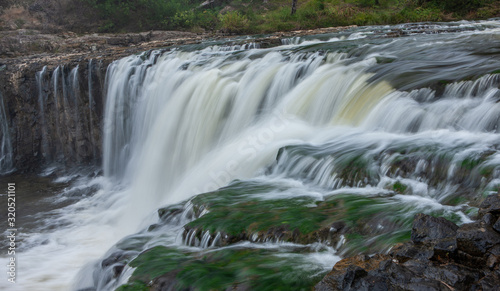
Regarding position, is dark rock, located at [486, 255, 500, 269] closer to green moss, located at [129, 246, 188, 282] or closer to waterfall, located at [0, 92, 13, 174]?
green moss, located at [129, 246, 188, 282]

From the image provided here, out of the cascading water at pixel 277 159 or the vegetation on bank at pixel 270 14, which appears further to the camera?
the vegetation on bank at pixel 270 14

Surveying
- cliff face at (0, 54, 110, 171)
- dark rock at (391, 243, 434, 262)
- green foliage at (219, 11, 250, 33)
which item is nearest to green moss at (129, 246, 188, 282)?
dark rock at (391, 243, 434, 262)

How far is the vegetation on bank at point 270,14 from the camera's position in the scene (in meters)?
21.1

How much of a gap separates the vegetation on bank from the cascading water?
26.3ft

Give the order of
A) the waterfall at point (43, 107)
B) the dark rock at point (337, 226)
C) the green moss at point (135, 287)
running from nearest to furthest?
the green moss at point (135, 287)
the dark rock at point (337, 226)
the waterfall at point (43, 107)

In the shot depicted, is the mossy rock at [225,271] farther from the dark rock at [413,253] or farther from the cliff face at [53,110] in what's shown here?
the cliff face at [53,110]

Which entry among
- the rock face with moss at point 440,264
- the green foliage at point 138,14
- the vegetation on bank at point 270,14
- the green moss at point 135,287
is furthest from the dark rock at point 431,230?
the green foliage at point 138,14

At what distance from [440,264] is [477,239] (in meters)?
0.30

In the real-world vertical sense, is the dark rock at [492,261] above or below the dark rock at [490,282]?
above

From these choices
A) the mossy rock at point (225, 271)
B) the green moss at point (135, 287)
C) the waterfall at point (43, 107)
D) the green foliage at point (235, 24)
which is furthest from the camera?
the green foliage at point (235, 24)

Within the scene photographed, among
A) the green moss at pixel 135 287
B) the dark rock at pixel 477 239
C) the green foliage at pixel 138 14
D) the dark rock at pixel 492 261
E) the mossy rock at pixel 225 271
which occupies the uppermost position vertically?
the green foliage at pixel 138 14

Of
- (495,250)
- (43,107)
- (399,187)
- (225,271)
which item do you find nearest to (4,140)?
(43,107)

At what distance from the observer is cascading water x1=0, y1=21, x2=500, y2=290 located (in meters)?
4.59

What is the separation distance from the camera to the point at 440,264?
3176mm
